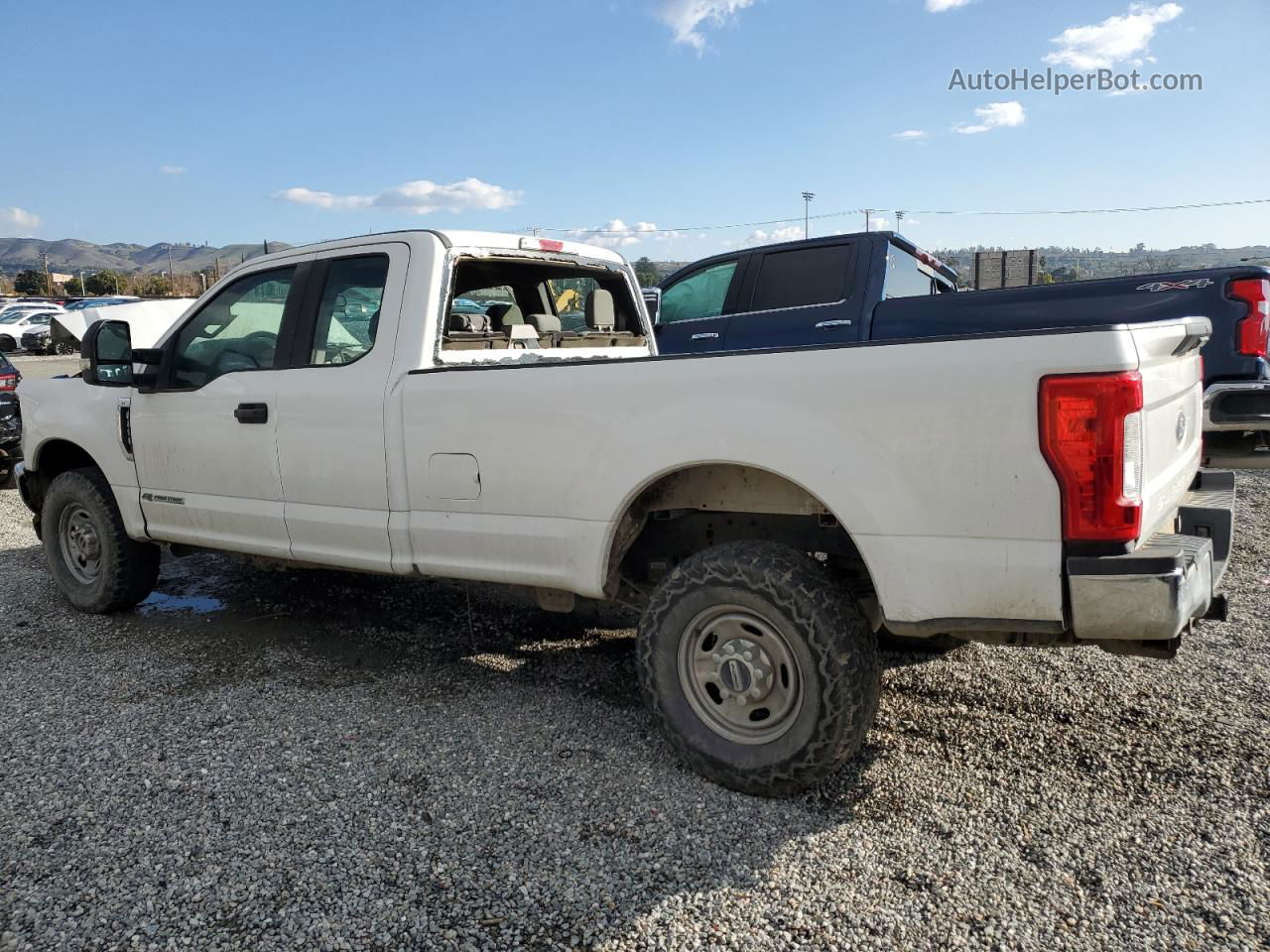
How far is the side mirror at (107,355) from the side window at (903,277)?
5.13 metres

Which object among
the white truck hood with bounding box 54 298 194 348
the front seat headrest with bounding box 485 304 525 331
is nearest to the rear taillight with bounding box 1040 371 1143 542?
the front seat headrest with bounding box 485 304 525 331

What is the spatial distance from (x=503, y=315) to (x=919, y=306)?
10.8 feet

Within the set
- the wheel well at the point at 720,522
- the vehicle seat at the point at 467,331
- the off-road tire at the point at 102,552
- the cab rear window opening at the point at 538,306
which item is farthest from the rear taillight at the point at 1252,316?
the off-road tire at the point at 102,552

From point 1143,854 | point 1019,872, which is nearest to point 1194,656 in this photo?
point 1143,854

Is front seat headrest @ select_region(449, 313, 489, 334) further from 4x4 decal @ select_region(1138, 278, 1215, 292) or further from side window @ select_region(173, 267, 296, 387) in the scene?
4x4 decal @ select_region(1138, 278, 1215, 292)

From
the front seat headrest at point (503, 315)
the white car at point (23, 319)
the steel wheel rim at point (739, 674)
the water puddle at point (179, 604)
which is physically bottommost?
the water puddle at point (179, 604)

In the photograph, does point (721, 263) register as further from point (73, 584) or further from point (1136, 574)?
point (1136, 574)

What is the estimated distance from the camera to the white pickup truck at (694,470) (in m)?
2.56

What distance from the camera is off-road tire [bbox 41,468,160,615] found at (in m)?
5.13

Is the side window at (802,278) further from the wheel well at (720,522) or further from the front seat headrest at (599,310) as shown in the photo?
the wheel well at (720,522)

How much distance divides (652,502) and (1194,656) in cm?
271

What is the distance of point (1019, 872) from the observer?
8.61 feet

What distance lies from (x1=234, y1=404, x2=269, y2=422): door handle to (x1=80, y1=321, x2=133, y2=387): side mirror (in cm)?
88

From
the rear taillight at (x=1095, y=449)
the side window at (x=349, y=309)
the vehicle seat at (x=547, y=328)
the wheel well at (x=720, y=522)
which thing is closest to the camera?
the rear taillight at (x=1095, y=449)
